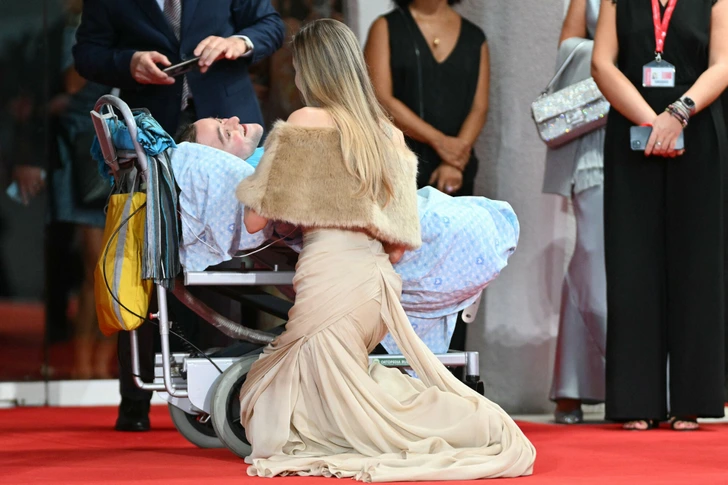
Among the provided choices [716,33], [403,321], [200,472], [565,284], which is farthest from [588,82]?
[200,472]

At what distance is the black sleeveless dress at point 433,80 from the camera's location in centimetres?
551

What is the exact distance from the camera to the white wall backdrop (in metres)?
5.71

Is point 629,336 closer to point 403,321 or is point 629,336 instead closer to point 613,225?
point 613,225

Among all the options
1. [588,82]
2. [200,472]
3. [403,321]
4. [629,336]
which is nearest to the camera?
[200,472]

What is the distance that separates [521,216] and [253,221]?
2.60 meters

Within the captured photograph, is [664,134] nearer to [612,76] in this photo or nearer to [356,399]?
[612,76]

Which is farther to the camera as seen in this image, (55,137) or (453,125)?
(55,137)

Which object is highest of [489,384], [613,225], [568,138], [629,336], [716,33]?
[716,33]

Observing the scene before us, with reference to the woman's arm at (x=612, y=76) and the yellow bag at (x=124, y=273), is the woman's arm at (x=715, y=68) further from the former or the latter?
the yellow bag at (x=124, y=273)

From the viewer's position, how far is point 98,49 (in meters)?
4.69

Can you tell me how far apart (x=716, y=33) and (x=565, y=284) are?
4.43ft

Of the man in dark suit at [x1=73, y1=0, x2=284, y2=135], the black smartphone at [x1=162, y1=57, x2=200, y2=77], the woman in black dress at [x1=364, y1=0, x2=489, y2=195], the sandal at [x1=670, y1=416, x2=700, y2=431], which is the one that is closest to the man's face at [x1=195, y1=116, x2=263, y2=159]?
the black smartphone at [x1=162, y1=57, x2=200, y2=77]

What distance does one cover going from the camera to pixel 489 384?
5699 mm

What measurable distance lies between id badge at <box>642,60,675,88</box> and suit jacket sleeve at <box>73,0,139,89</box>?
6.69 ft
